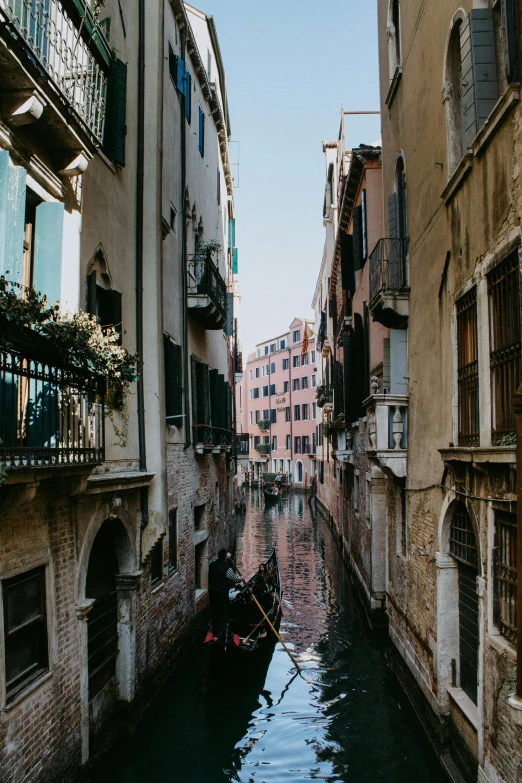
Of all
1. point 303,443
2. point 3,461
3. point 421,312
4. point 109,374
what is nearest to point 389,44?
point 421,312

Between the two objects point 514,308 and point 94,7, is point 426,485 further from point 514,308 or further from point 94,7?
point 94,7

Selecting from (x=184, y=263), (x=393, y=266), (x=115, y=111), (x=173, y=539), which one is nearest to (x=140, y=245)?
(x=115, y=111)

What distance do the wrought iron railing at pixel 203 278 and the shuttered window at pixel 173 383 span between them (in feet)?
6.91

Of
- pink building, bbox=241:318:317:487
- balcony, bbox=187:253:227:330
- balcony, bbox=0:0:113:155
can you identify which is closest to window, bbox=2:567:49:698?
balcony, bbox=0:0:113:155

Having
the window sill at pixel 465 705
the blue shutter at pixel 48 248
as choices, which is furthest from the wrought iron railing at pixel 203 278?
the window sill at pixel 465 705

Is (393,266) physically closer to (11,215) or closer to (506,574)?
(506,574)

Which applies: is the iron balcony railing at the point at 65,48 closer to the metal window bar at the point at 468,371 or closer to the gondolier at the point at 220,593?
the metal window bar at the point at 468,371

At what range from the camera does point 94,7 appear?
6762 mm

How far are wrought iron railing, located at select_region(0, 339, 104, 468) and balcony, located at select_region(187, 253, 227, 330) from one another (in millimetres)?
5960

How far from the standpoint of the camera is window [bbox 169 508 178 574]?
34.9 feet

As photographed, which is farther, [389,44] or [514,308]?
[389,44]

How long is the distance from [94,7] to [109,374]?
3.71 m

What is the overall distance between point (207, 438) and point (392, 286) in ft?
16.7

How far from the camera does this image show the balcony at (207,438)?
1238 cm
